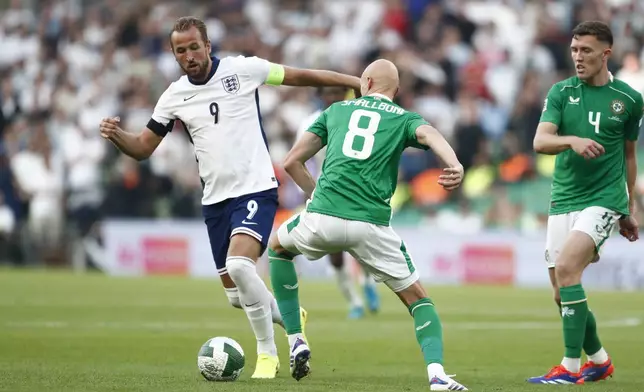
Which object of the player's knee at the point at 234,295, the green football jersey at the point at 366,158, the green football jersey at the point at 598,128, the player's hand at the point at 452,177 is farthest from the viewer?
the player's knee at the point at 234,295

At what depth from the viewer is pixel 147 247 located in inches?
1009

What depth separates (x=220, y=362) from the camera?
350 inches

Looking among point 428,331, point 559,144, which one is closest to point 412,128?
point 559,144

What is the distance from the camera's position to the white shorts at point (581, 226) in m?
9.26

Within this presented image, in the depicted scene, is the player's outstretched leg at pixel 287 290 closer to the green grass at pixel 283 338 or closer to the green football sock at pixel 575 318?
the green grass at pixel 283 338

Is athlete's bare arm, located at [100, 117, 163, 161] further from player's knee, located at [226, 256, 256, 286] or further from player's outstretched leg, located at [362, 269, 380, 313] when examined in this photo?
player's outstretched leg, located at [362, 269, 380, 313]

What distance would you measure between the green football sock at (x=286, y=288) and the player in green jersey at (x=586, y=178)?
1835 millimetres

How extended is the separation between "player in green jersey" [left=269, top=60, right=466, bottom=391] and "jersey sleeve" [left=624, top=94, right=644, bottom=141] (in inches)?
76.1

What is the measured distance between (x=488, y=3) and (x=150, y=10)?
8214mm

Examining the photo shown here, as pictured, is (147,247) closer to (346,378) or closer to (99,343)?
(99,343)

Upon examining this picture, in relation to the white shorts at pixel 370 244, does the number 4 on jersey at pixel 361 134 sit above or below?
above

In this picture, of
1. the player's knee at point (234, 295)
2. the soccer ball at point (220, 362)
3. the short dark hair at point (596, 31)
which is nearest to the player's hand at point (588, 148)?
the short dark hair at point (596, 31)

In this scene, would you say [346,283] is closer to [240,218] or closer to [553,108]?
[240,218]

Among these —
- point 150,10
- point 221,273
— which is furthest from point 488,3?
point 221,273
